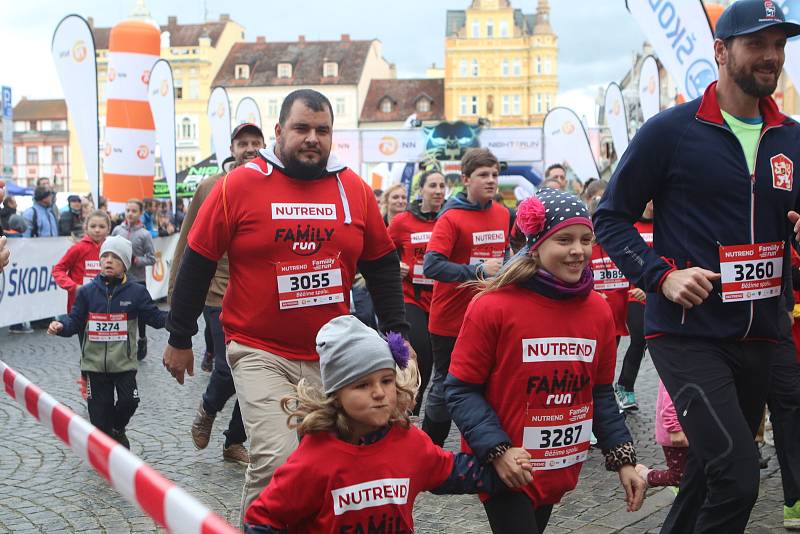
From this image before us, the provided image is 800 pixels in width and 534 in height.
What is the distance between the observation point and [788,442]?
5.10 meters

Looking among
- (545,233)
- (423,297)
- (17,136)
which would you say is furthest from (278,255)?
(17,136)

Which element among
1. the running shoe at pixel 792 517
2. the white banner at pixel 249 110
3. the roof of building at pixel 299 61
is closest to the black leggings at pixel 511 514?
the running shoe at pixel 792 517

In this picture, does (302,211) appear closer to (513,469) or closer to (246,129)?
(513,469)

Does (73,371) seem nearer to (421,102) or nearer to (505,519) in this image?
(505,519)

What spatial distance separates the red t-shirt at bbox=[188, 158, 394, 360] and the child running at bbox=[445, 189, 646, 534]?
3.65 ft

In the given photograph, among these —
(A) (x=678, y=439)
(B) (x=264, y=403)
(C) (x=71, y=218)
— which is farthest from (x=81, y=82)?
(A) (x=678, y=439)

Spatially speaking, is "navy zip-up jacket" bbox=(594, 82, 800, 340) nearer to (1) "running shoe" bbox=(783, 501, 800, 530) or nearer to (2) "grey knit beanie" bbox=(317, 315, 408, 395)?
(2) "grey knit beanie" bbox=(317, 315, 408, 395)

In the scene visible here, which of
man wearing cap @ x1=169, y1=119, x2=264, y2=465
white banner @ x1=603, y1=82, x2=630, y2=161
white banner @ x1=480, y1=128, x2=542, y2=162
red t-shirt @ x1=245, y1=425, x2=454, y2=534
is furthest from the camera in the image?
white banner @ x1=480, y1=128, x2=542, y2=162

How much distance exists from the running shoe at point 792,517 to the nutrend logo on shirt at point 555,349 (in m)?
2.21

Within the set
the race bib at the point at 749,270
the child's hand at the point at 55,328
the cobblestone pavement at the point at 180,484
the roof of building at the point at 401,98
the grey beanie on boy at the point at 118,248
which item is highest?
the roof of building at the point at 401,98

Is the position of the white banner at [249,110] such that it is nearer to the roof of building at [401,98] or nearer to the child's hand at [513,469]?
the child's hand at [513,469]

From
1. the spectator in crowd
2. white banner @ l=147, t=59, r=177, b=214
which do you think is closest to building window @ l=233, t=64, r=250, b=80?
white banner @ l=147, t=59, r=177, b=214

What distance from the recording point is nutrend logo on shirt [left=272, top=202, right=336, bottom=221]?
178 inches

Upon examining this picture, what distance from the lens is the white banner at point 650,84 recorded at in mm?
17328
